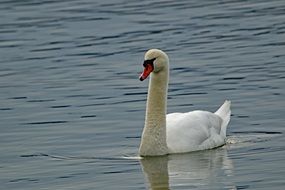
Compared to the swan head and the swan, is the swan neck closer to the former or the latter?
the swan

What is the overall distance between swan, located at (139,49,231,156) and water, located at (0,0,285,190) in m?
0.20

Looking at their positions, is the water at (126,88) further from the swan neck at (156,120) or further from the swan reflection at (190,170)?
the swan neck at (156,120)

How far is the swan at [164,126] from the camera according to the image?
52.2ft

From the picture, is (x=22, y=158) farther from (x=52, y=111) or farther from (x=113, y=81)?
(x=113, y=81)

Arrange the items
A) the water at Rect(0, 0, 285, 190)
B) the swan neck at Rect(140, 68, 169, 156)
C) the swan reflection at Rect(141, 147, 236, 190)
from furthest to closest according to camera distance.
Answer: the swan neck at Rect(140, 68, 169, 156)
the water at Rect(0, 0, 285, 190)
the swan reflection at Rect(141, 147, 236, 190)

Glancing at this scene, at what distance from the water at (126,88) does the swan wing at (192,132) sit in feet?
0.64

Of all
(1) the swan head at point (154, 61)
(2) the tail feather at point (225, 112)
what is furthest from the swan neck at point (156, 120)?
(2) the tail feather at point (225, 112)

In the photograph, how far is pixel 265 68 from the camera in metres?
21.0

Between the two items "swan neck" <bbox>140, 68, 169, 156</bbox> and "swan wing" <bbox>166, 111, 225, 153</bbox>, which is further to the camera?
"swan wing" <bbox>166, 111, 225, 153</bbox>

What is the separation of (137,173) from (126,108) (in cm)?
395

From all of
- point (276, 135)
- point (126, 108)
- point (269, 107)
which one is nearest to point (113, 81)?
point (126, 108)

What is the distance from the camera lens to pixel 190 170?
14.8 m

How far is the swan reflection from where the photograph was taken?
1403 centimetres

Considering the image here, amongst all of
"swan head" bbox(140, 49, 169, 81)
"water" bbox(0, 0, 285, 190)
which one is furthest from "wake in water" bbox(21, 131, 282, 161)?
"swan head" bbox(140, 49, 169, 81)
